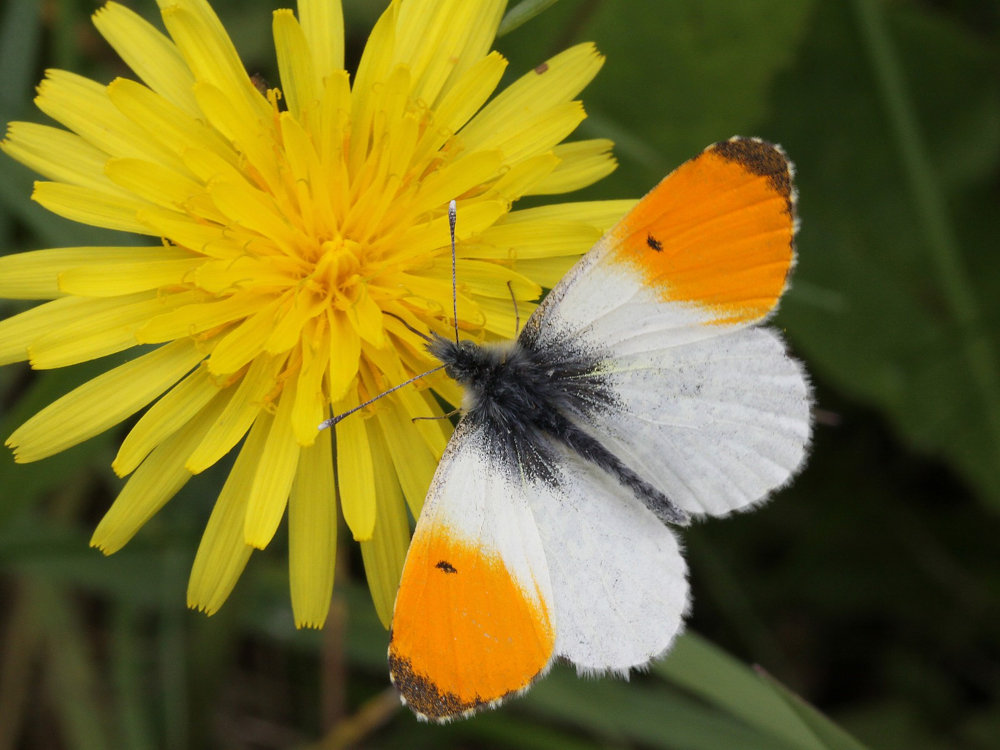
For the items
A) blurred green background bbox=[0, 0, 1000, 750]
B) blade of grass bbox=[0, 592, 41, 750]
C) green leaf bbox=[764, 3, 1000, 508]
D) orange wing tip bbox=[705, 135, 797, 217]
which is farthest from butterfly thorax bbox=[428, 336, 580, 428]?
blade of grass bbox=[0, 592, 41, 750]

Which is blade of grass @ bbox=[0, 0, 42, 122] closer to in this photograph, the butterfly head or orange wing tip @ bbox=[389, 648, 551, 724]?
the butterfly head

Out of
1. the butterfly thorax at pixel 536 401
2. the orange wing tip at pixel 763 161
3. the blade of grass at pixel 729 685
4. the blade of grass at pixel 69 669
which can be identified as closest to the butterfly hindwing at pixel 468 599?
the butterfly thorax at pixel 536 401

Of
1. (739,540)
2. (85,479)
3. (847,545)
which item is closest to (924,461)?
(847,545)

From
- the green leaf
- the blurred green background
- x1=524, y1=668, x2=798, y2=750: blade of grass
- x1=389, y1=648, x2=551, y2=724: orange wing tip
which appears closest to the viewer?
x1=389, y1=648, x2=551, y2=724: orange wing tip

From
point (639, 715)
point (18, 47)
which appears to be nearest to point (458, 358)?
point (639, 715)

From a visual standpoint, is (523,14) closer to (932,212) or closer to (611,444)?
(611,444)

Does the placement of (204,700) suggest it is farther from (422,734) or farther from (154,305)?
(154,305)
